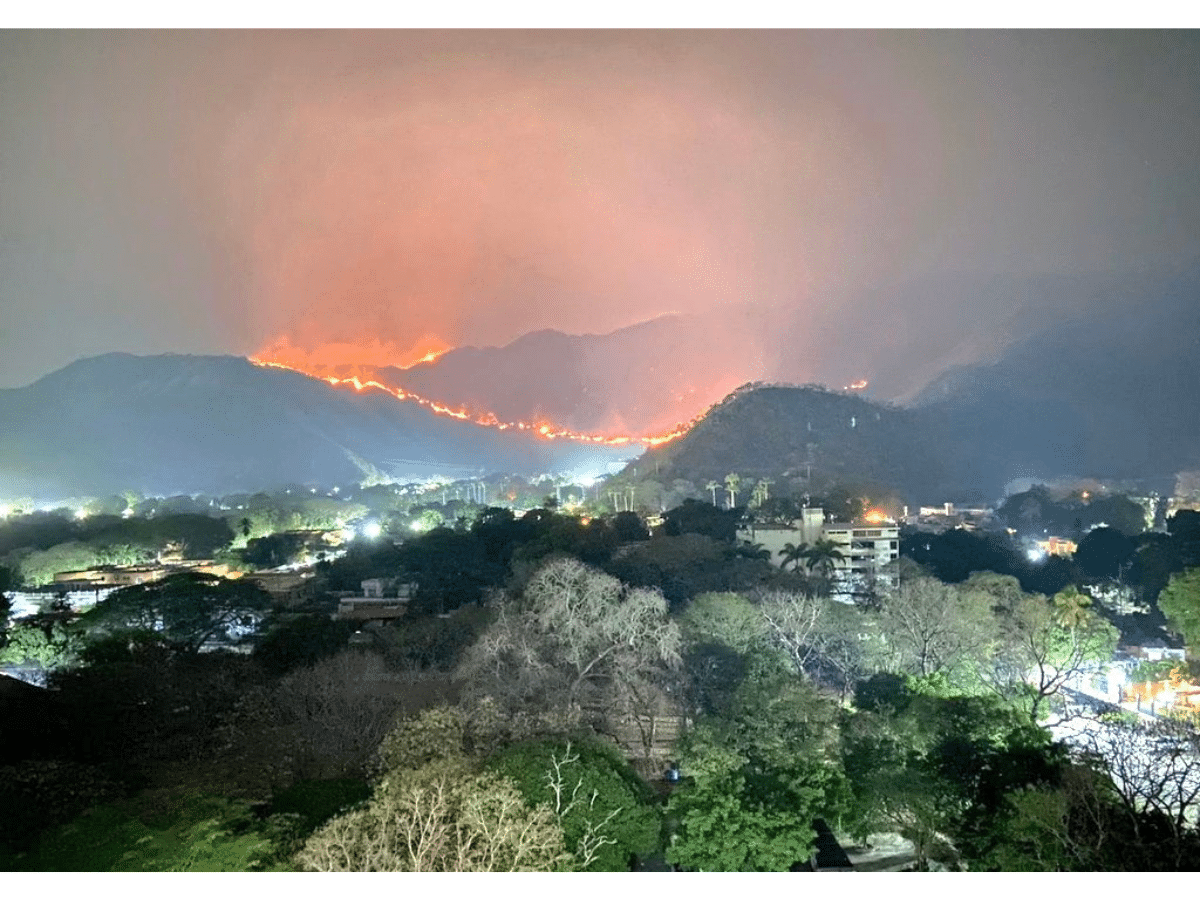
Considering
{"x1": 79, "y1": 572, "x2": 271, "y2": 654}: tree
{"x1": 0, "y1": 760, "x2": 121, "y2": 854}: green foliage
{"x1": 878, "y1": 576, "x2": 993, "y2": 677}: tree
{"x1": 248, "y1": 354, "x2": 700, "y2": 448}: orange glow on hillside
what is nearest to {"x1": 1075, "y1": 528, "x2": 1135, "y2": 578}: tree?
{"x1": 878, "y1": 576, "x2": 993, "y2": 677}: tree

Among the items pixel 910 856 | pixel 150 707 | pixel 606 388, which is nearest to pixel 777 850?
pixel 910 856

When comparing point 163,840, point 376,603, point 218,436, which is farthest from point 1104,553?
point 218,436

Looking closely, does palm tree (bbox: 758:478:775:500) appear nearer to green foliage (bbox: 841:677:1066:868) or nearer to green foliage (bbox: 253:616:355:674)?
green foliage (bbox: 841:677:1066:868)

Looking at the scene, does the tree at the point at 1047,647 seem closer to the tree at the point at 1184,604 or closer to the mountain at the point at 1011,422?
the tree at the point at 1184,604

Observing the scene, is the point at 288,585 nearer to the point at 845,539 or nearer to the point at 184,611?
the point at 184,611

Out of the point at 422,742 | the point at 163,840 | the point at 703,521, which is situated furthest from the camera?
the point at 703,521

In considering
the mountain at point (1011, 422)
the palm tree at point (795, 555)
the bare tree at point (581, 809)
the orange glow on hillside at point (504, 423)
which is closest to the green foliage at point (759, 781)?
the bare tree at point (581, 809)
